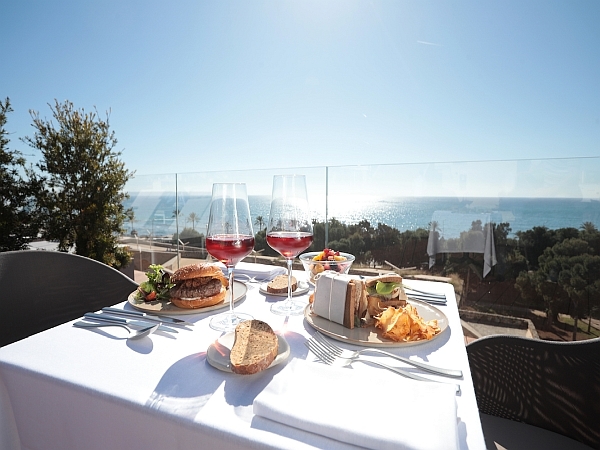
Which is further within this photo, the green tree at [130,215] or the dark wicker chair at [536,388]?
the green tree at [130,215]

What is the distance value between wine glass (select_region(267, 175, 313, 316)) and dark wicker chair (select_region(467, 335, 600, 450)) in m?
0.85

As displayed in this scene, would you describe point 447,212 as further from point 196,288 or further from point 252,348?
point 252,348

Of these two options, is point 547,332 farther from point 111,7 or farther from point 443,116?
point 443,116

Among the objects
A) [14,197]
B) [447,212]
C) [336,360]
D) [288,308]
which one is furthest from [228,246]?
[14,197]

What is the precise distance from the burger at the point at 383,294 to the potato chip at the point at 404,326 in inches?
2.6

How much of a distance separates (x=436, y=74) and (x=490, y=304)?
7.09m

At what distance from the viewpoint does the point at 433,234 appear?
4.16 meters

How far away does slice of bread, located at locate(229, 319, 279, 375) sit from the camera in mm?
669

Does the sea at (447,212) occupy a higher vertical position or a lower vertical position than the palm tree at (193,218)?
higher

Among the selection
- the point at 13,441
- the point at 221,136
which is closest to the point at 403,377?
the point at 13,441

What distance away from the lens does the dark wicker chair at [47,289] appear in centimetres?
154

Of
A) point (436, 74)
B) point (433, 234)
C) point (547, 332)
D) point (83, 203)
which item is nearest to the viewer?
point (547, 332)

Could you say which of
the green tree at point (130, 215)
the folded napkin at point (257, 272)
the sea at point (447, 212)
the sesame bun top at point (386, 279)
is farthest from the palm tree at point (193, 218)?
the sesame bun top at point (386, 279)

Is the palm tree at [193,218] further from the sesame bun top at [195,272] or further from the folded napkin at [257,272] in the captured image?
the sesame bun top at [195,272]
